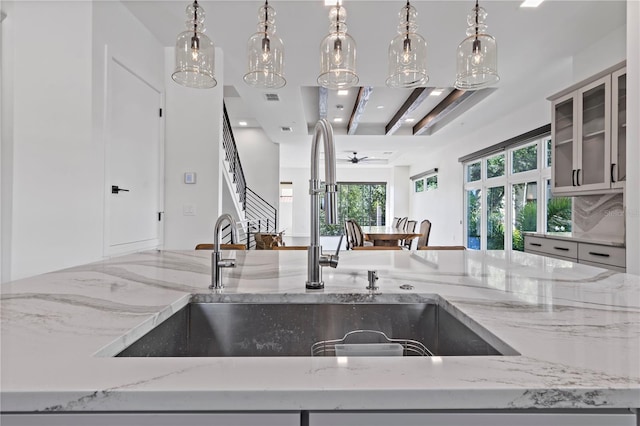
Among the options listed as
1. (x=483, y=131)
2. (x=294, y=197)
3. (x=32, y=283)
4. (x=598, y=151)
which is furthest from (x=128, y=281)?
(x=294, y=197)

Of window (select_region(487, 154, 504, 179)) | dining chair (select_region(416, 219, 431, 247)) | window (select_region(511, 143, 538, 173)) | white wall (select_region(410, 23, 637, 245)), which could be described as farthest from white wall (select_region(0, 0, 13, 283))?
window (select_region(487, 154, 504, 179))

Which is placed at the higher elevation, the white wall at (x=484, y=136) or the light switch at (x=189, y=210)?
the white wall at (x=484, y=136)

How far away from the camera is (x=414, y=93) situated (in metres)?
5.26

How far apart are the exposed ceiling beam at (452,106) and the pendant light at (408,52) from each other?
353 centimetres

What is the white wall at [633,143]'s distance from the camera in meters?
2.13

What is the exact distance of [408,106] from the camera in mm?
5582

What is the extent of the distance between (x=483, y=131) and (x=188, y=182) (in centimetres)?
576

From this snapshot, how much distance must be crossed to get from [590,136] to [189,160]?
3.82 metres

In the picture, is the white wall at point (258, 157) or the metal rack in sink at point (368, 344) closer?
the metal rack in sink at point (368, 344)

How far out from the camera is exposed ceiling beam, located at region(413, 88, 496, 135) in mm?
4973

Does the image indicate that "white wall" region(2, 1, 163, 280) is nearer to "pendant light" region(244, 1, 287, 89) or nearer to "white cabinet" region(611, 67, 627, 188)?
"pendant light" region(244, 1, 287, 89)

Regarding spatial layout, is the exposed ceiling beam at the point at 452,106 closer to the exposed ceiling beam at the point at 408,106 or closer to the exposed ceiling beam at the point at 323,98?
the exposed ceiling beam at the point at 408,106

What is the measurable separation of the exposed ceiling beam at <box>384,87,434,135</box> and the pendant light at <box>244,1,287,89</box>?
3605 millimetres

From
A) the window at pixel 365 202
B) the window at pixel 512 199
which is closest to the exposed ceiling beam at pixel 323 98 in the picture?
the window at pixel 512 199
